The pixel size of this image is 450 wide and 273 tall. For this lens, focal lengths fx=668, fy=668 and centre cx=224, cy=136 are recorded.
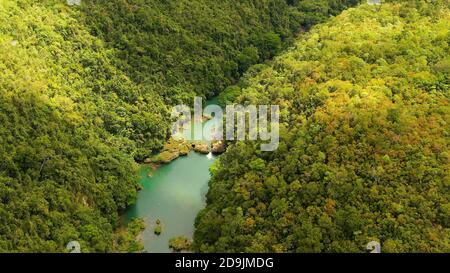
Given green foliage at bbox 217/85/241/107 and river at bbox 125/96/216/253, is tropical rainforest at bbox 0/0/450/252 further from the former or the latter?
river at bbox 125/96/216/253

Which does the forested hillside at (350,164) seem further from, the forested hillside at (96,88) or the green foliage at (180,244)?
the forested hillside at (96,88)

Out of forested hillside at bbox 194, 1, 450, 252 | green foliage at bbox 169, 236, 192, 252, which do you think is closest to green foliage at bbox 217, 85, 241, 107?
forested hillside at bbox 194, 1, 450, 252

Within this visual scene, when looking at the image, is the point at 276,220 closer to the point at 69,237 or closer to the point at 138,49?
the point at 69,237

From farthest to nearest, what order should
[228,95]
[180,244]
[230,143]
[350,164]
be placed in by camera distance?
[228,95] < [230,143] < [180,244] < [350,164]

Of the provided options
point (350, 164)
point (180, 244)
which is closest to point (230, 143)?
point (180, 244)

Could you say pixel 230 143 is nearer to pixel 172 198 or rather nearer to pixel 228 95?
pixel 172 198

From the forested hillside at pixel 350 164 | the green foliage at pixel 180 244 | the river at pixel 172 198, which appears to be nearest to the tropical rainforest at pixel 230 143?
the forested hillside at pixel 350 164

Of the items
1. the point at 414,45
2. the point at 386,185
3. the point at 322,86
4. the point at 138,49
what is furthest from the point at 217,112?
the point at 386,185
